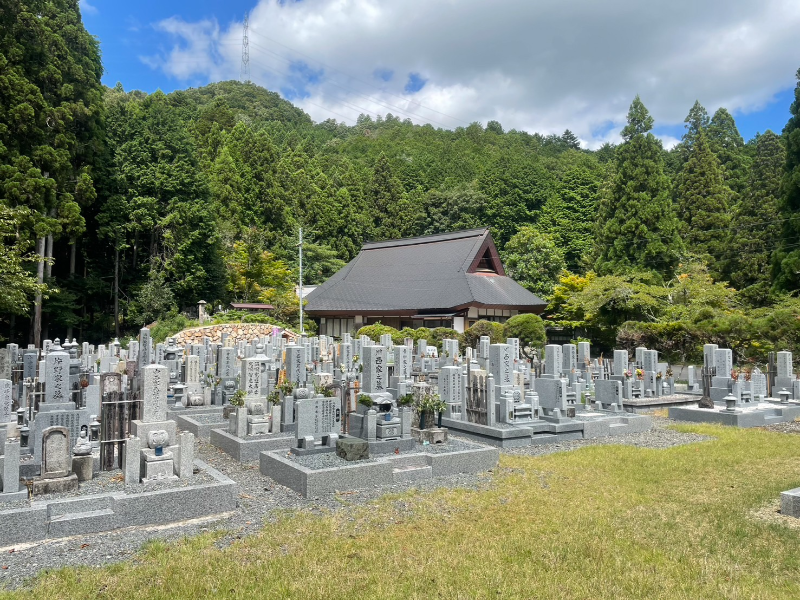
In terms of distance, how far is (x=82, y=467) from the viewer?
238 inches

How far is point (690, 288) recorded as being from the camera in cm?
2312

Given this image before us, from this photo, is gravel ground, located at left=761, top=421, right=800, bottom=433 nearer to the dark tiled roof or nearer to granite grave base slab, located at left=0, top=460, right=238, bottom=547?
granite grave base slab, located at left=0, top=460, right=238, bottom=547

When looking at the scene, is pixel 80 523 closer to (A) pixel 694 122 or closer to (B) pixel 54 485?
(B) pixel 54 485

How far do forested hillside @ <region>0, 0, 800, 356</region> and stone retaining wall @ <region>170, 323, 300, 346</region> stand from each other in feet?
12.4

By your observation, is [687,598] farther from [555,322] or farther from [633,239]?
[633,239]

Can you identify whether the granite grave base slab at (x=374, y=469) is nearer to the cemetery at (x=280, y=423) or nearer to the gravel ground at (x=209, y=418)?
the cemetery at (x=280, y=423)

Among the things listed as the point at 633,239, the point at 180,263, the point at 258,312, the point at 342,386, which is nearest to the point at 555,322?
the point at 633,239

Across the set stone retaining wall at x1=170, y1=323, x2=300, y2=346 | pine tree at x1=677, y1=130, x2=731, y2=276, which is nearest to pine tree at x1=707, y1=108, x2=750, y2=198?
pine tree at x1=677, y1=130, x2=731, y2=276

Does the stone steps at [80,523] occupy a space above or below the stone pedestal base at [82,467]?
below

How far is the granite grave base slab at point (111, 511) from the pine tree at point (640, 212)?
86.1 feet

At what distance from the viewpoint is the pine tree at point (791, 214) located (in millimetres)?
→ 20750

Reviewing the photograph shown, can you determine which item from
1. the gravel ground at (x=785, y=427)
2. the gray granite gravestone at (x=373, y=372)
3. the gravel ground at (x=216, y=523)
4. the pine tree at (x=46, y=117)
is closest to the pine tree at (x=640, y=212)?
the gravel ground at (x=785, y=427)

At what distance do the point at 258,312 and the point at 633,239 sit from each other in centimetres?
1983

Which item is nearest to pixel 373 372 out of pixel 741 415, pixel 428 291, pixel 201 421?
pixel 201 421
